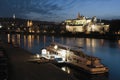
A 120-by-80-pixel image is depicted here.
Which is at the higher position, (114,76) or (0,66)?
(0,66)

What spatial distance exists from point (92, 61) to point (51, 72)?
6930 mm

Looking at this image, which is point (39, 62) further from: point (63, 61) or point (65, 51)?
point (65, 51)

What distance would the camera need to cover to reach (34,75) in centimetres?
1938

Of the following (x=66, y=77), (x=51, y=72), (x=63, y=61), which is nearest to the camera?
(x=66, y=77)

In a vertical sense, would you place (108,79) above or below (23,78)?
below

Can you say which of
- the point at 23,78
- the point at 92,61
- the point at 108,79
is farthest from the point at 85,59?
the point at 23,78

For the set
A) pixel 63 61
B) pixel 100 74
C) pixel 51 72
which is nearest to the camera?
pixel 51 72

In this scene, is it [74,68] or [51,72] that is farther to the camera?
[74,68]

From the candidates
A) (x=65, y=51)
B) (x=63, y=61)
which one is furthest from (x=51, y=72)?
(x=65, y=51)

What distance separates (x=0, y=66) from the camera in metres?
18.0

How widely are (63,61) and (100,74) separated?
6274mm

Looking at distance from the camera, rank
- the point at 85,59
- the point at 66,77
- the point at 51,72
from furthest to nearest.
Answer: the point at 85,59 → the point at 51,72 → the point at 66,77

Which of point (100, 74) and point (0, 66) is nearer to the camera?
point (0, 66)

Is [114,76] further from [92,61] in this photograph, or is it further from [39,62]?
[39,62]
